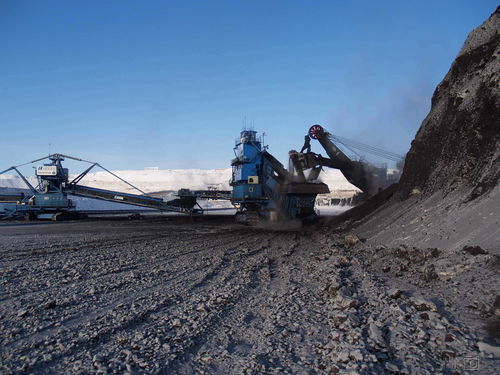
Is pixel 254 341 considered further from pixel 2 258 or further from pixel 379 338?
pixel 2 258

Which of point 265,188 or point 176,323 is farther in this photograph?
point 265,188

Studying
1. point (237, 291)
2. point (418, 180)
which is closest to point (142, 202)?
point (418, 180)

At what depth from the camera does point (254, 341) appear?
4.52m

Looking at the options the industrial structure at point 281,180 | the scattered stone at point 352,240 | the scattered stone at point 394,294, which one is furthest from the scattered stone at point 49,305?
the industrial structure at point 281,180

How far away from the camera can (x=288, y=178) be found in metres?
26.2

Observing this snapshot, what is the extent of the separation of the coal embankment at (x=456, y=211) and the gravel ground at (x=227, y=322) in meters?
0.33

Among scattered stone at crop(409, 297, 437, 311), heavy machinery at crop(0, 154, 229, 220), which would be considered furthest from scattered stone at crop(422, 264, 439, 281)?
heavy machinery at crop(0, 154, 229, 220)

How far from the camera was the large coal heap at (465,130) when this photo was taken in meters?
10.1

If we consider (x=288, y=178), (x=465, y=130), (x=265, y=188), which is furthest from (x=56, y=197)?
(x=465, y=130)

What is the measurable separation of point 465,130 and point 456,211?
11.1ft

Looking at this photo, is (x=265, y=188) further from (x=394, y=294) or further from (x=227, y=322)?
(x=227, y=322)

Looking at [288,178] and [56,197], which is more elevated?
[288,178]

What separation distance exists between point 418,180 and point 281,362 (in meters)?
11.6

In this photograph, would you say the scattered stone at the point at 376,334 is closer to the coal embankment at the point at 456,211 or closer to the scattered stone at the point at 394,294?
the coal embankment at the point at 456,211
